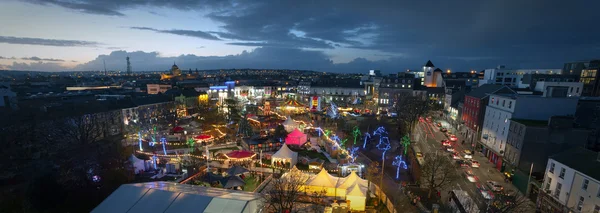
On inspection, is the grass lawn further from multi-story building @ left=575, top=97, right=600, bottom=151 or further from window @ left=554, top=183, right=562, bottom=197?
multi-story building @ left=575, top=97, right=600, bottom=151

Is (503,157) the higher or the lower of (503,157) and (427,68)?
the lower

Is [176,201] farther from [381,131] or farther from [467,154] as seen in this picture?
[467,154]

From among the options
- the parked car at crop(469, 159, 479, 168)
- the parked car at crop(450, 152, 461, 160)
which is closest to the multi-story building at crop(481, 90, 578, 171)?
the parked car at crop(469, 159, 479, 168)

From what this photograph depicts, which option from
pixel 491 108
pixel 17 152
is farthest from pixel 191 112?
pixel 491 108

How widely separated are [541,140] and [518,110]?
4.67m

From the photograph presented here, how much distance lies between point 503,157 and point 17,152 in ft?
154

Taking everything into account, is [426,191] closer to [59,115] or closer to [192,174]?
[192,174]

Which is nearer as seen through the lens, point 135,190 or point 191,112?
point 135,190

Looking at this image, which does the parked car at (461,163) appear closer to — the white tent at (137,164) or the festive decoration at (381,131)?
the festive decoration at (381,131)

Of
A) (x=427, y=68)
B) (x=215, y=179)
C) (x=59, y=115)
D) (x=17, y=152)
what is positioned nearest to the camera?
(x=215, y=179)

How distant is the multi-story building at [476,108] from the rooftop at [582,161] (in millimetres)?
13912

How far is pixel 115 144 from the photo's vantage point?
28.7m

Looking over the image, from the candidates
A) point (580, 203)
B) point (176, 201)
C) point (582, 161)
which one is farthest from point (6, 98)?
point (582, 161)

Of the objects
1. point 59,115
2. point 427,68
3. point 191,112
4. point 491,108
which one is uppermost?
point 427,68
